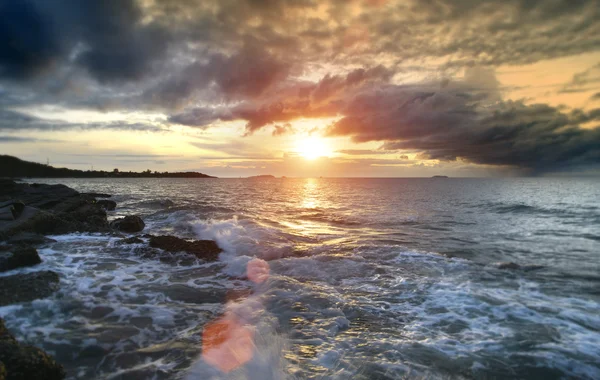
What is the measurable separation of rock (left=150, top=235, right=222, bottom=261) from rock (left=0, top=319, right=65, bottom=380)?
8.78 meters

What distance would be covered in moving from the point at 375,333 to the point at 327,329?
1.09 metres

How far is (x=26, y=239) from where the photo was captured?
1345cm

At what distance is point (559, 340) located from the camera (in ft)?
21.6

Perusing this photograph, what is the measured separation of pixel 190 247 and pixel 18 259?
19.5 feet

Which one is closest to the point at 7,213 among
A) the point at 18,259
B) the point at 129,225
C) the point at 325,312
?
the point at 129,225

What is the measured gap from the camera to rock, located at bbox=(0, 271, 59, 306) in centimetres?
723

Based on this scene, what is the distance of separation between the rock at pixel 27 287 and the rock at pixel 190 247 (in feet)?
17.3

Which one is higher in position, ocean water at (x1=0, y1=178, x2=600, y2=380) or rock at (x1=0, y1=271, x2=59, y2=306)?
rock at (x1=0, y1=271, x2=59, y2=306)

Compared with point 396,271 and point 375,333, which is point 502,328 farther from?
point 396,271

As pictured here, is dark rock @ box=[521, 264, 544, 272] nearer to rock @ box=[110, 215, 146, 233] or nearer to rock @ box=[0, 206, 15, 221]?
rock @ box=[110, 215, 146, 233]

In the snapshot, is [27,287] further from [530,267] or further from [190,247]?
[530,267]

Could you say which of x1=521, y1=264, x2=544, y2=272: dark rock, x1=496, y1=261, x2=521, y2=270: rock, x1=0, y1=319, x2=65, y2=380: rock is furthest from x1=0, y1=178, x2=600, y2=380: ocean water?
x1=0, y1=319, x2=65, y2=380: rock

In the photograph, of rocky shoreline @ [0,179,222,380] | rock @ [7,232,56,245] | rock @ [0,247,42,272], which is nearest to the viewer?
rocky shoreline @ [0,179,222,380]

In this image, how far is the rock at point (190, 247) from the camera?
1343 centimetres
